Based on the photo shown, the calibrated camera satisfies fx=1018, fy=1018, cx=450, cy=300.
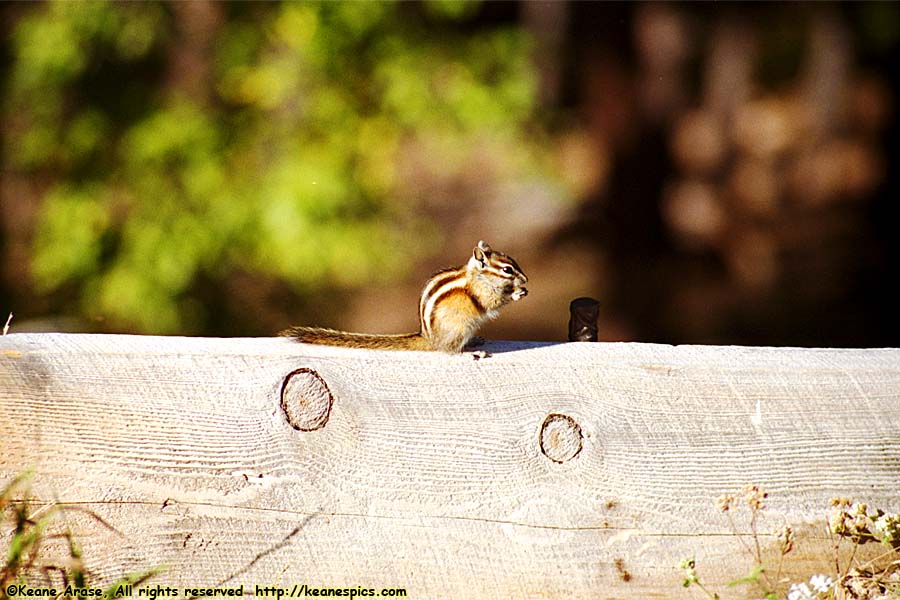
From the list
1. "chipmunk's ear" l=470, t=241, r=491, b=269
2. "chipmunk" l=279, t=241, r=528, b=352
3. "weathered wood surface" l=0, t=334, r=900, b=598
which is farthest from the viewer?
"chipmunk's ear" l=470, t=241, r=491, b=269

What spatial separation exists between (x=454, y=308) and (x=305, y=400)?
679mm

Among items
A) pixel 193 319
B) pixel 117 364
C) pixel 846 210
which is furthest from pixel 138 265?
pixel 846 210

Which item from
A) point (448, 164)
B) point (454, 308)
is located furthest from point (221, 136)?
point (454, 308)

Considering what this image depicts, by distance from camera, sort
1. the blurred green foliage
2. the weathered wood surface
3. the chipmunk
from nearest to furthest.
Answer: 1. the weathered wood surface
2. the chipmunk
3. the blurred green foliage

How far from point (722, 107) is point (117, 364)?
22.1ft

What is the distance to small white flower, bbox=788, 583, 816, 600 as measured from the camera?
185 cm

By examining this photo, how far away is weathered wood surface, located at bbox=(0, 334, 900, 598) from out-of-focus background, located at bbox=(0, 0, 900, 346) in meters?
3.30

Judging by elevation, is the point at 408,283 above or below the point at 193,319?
above

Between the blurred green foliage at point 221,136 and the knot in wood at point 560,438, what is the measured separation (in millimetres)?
3398

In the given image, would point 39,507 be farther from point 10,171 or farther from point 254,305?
point 10,171

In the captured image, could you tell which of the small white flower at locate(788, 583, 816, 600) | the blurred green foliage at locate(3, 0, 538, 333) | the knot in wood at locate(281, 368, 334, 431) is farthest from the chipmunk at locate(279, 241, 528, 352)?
the blurred green foliage at locate(3, 0, 538, 333)

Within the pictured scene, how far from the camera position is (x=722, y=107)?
7.81 metres

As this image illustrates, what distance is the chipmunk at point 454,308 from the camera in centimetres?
215

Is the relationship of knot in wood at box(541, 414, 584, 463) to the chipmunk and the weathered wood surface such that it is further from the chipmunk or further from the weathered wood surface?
the chipmunk
